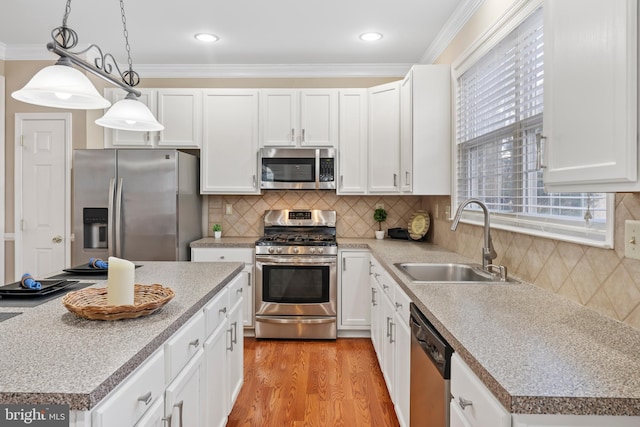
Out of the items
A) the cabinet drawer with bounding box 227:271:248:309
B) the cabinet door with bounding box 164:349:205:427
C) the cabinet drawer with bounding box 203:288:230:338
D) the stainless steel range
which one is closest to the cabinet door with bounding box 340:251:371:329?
the stainless steel range

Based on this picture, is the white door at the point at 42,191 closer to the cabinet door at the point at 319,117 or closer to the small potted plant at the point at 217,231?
the small potted plant at the point at 217,231

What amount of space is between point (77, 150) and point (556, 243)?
360 centimetres

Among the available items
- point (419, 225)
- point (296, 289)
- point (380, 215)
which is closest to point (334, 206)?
point (380, 215)

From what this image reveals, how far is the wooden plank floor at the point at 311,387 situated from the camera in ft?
7.64

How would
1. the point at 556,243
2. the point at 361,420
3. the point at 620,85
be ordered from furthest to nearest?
the point at 361,420 < the point at 556,243 < the point at 620,85

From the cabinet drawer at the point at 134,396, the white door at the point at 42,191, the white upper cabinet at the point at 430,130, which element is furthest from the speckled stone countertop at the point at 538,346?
the white door at the point at 42,191

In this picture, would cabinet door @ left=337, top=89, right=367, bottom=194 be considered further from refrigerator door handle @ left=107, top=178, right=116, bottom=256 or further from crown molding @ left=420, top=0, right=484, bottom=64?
refrigerator door handle @ left=107, top=178, right=116, bottom=256

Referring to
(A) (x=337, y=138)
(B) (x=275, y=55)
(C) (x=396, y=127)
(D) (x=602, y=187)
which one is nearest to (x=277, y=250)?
(A) (x=337, y=138)

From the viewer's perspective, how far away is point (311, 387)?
8.86ft

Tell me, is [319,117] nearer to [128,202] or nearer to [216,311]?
[128,202]

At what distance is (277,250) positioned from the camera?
3.55 meters

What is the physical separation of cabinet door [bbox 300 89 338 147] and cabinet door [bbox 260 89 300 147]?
0.07 m

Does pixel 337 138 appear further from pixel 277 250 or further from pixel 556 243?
pixel 556 243

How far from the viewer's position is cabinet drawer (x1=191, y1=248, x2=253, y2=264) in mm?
3584
